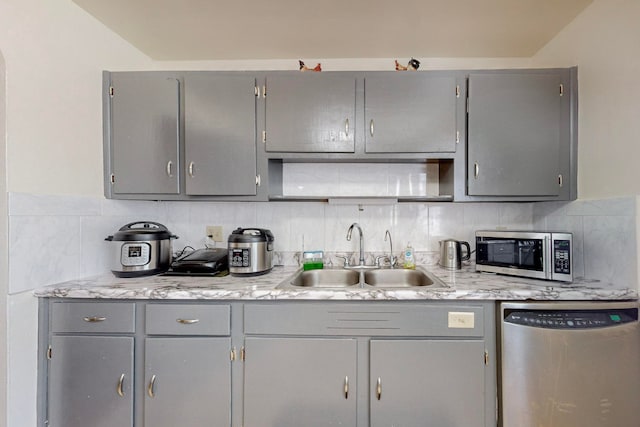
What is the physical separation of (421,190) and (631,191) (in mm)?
988

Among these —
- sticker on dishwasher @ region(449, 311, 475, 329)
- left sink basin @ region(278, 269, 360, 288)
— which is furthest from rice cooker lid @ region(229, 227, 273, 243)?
sticker on dishwasher @ region(449, 311, 475, 329)

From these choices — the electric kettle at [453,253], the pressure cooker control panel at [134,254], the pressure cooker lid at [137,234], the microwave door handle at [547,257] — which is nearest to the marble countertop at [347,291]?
the microwave door handle at [547,257]

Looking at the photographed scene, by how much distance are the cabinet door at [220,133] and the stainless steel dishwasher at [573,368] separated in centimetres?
158

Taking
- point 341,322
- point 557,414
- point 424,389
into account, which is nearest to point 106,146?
point 341,322

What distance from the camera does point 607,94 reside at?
1397 mm

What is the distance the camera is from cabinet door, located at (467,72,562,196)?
1.56m

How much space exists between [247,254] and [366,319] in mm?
732

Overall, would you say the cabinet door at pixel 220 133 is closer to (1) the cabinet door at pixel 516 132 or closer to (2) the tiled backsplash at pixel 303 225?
(2) the tiled backsplash at pixel 303 225

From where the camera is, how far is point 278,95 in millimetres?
1615

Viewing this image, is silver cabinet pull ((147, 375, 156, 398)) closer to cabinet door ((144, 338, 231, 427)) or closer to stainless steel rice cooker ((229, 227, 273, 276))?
cabinet door ((144, 338, 231, 427))

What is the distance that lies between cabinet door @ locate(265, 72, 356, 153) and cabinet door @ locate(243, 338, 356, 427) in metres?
1.07

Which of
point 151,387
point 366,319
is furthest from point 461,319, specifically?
point 151,387

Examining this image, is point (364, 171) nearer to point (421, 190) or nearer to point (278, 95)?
point (421, 190)

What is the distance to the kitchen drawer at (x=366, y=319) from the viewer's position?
128 centimetres
